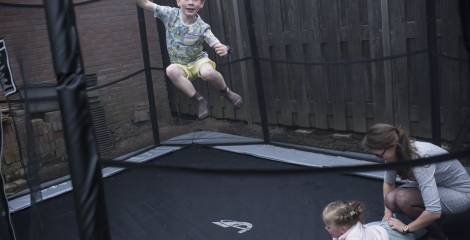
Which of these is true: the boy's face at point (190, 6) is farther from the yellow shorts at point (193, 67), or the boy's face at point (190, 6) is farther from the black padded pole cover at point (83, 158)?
the black padded pole cover at point (83, 158)

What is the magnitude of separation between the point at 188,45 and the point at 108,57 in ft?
1.25

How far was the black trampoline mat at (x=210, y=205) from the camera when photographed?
1747 mm

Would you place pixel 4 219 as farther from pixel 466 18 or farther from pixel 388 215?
pixel 466 18

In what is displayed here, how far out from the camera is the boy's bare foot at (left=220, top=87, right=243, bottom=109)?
6.82 feet

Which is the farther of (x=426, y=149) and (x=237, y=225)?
(x=237, y=225)

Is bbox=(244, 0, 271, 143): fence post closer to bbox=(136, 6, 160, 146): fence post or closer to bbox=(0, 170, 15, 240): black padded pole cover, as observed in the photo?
bbox=(136, 6, 160, 146): fence post

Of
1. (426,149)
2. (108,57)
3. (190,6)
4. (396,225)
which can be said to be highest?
(190,6)

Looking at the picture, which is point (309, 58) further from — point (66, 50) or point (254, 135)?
Result: point (66, 50)

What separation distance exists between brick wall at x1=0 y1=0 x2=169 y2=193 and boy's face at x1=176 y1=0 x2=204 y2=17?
0.29 meters

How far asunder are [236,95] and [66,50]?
1.43 metres

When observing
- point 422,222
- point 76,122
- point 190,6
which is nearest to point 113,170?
point 190,6

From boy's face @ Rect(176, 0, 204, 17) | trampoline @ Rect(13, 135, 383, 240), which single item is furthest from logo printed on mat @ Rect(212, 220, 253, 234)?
boy's face @ Rect(176, 0, 204, 17)

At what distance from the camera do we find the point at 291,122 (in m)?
2.05

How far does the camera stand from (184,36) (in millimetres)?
1859
